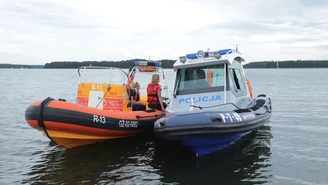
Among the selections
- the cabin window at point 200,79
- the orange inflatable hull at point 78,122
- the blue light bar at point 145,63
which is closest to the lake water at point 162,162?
the orange inflatable hull at point 78,122

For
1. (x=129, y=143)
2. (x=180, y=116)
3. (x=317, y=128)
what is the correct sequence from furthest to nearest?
(x=317, y=128) < (x=129, y=143) < (x=180, y=116)

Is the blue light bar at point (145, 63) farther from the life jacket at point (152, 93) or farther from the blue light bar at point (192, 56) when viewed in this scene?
the blue light bar at point (192, 56)

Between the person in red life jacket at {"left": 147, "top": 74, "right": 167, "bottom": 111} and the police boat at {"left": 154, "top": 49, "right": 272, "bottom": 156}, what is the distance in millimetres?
642

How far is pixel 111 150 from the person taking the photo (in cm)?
953

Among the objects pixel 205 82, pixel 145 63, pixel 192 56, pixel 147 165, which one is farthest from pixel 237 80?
pixel 147 165

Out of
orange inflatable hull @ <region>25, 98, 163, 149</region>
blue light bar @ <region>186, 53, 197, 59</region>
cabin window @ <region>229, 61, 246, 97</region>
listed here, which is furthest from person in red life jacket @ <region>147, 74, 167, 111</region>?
cabin window @ <region>229, 61, 246, 97</region>

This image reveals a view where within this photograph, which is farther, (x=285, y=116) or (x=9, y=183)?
(x=285, y=116)

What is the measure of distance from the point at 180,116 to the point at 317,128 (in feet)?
22.8

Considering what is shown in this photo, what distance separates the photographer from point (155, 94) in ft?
33.9

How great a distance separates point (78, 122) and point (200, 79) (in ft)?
11.1

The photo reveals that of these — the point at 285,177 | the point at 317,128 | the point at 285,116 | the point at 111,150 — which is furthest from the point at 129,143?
the point at 285,116

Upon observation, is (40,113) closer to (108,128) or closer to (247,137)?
(108,128)

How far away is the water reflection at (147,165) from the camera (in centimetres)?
729

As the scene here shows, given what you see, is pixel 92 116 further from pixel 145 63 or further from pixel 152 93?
pixel 145 63
